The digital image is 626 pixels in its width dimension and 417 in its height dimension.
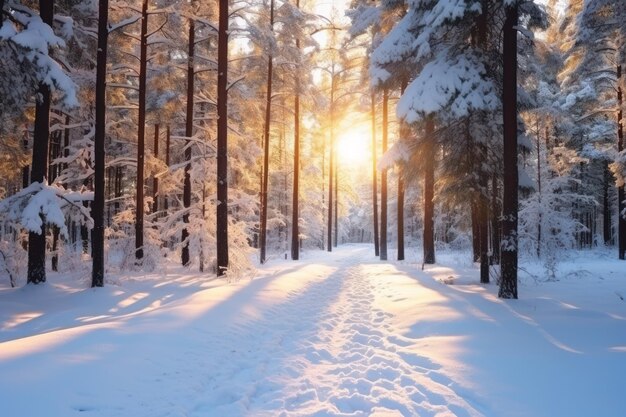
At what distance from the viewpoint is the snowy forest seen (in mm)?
4348

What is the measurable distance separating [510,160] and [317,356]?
254 inches

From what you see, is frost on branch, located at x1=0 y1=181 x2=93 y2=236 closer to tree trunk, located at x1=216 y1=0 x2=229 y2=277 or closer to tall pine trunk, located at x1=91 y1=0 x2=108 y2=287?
tall pine trunk, located at x1=91 y1=0 x2=108 y2=287

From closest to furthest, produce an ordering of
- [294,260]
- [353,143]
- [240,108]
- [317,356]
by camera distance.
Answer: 1. [317,356]
2. [240,108]
3. [294,260]
4. [353,143]

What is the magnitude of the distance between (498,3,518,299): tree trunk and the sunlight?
58.9ft

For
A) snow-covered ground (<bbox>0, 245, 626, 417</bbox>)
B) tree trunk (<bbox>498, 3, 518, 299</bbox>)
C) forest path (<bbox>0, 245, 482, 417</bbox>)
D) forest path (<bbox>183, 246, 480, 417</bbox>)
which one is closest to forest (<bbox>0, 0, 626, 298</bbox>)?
tree trunk (<bbox>498, 3, 518, 299</bbox>)

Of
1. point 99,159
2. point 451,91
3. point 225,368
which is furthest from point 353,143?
point 225,368

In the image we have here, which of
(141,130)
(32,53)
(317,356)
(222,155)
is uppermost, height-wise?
(32,53)

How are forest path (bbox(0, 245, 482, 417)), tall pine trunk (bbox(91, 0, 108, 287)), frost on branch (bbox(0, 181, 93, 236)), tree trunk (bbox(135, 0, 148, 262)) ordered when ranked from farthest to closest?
tree trunk (bbox(135, 0, 148, 262)) → tall pine trunk (bbox(91, 0, 108, 287)) → frost on branch (bbox(0, 181, 93, 236)) → forest path (bbox(0, 245, 482, 417))

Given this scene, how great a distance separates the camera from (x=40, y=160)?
11.1m

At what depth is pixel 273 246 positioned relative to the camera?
33.5m

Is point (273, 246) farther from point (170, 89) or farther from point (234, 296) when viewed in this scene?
point (234, 296)

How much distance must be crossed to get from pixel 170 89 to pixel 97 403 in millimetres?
14977

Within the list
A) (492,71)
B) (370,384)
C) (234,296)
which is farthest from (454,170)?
(370,384)

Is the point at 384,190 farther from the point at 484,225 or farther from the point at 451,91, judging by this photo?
the point at 451,91
